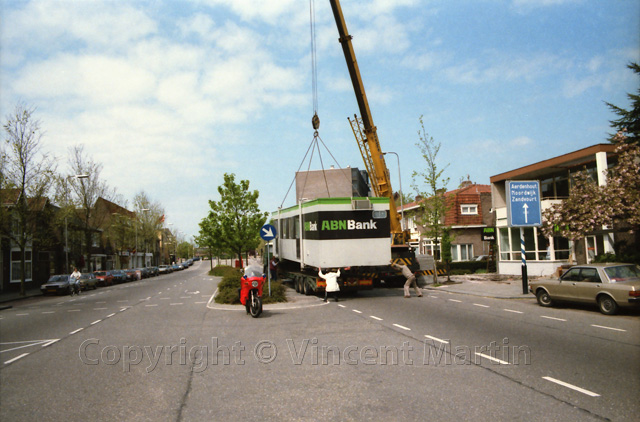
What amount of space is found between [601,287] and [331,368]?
938 cm

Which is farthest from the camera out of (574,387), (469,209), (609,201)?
(469,209)

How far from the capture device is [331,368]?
23.6 feet

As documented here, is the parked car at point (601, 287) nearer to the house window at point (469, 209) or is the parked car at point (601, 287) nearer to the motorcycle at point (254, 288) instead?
the motorcycle at point (254, 288)

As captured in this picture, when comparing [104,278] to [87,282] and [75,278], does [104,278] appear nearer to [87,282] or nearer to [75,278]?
[87,282]

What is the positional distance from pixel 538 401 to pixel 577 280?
981cm

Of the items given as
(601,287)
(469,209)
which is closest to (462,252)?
(469,209)

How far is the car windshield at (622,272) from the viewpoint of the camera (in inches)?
499

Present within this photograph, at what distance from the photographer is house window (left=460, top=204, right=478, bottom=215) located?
142 feet

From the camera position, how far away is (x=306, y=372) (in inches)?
276

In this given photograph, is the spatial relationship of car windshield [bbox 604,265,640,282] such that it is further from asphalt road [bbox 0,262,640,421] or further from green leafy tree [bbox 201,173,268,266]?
green leafy tree [bbox 201,173,268,266]

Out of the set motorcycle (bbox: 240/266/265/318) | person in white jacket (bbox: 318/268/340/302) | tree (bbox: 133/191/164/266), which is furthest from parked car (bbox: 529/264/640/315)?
tree (bbox: 133/191/164/266)

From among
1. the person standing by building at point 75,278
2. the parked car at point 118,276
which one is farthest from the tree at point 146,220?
the person standing by building at point 75,278

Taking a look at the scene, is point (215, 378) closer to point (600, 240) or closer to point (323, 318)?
point (323, 318)

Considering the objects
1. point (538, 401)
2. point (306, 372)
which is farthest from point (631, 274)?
point (306, 372)
